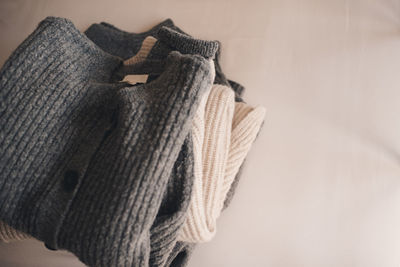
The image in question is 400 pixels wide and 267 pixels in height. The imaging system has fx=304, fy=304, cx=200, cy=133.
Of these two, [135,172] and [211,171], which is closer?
[135,172]

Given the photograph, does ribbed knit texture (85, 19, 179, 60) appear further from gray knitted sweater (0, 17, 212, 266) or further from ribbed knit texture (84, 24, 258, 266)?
gray knitted sweater (0, 17, 212, 266)

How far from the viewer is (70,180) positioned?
0.51 m

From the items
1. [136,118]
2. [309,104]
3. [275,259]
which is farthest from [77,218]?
[309,104]

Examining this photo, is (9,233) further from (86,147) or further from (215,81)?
(215,81)

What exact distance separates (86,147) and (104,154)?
43mm

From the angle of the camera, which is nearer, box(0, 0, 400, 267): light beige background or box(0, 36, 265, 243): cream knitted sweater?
box(0, 36, 265, 243): cream knitted sweater

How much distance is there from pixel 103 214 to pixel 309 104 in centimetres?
63

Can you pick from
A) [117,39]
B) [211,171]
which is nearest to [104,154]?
[211,171]

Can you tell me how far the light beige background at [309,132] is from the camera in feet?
2.47

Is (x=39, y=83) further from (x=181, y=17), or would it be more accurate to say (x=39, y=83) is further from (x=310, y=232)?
(x=310, y=232)

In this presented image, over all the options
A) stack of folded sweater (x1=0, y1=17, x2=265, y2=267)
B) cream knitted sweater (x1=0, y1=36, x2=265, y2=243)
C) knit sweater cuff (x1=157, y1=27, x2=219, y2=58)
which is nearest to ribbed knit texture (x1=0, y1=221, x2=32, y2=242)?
cream knitted sweater (x1=0, y1=36, x2=265, y2=243)

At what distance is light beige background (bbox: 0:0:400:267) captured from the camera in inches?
29.7

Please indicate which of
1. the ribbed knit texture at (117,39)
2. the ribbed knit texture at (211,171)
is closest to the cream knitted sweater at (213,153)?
the ribbed knit texture at (211,171)

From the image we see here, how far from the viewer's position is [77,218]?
1.57 feet
